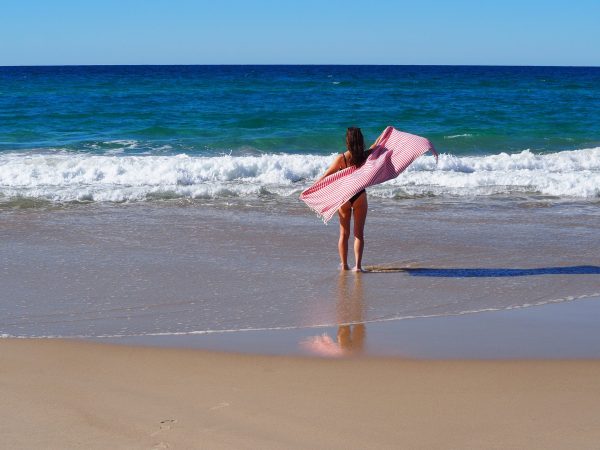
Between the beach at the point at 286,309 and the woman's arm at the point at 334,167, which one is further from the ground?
the woman's arm at the point at 334,167

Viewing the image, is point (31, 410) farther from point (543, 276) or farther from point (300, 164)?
point (300, 164)

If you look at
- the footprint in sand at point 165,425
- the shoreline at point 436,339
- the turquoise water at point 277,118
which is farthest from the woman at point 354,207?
the turquoise water at point 277,118

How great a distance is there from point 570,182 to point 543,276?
18.8 feet

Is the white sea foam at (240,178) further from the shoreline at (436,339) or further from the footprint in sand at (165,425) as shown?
the footprint in sand at (165,425)

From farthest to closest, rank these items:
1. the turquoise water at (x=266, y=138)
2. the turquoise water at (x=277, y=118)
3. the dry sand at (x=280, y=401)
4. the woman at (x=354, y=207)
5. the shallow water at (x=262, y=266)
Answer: the turquoise water at (x=277, y=118)
the turquoise water at (x=266, y=138)
the woman at (x=354, y=207)
the shallow water at (x=262, y=266)
the dry sand at (x=280, y=401)

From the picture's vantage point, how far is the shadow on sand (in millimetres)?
7629

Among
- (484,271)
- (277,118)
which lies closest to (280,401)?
(484,271)

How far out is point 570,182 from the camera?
12.9m

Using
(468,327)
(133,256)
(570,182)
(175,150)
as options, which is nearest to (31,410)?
(468,327)

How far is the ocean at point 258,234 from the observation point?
650cm

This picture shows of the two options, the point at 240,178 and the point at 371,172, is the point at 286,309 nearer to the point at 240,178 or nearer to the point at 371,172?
the point at 371,172

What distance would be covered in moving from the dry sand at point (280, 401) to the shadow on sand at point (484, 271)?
2468 mm

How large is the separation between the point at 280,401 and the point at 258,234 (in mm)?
4856

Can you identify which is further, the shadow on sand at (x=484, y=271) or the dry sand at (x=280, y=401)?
the shadow on sand at (x=484, y=271)
